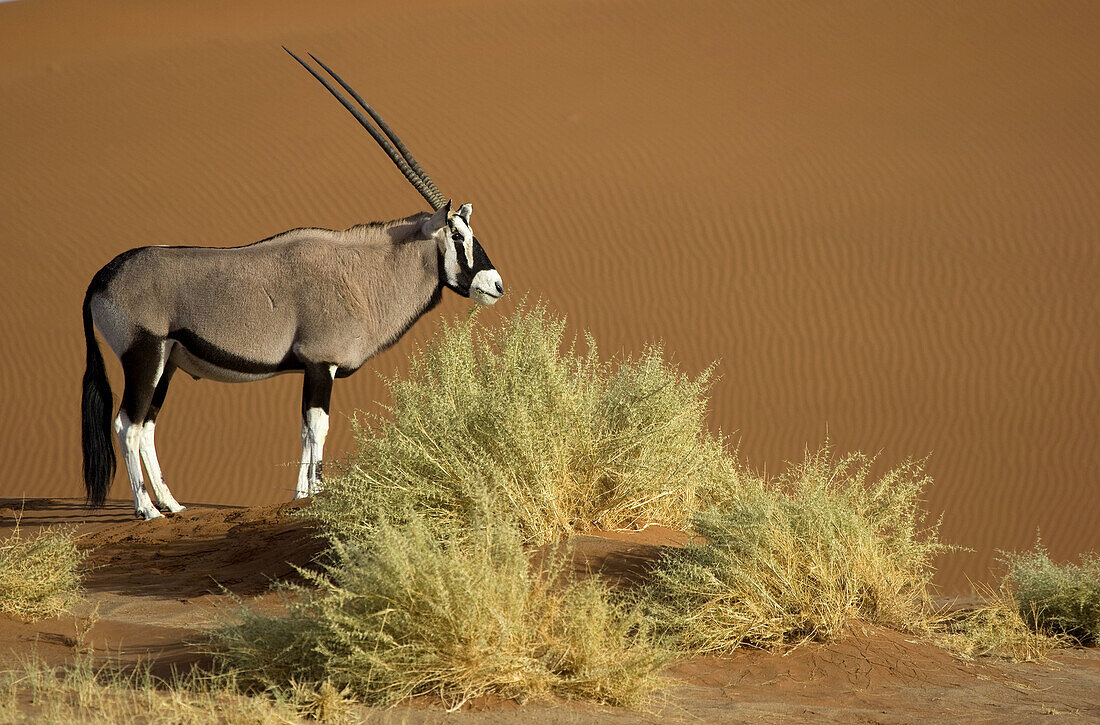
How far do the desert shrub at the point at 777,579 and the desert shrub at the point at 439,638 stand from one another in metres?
0.74

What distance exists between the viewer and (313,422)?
7609 mm

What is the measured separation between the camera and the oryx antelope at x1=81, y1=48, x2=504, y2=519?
7824 mm

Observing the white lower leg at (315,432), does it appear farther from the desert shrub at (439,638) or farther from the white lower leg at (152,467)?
the desert shrub at (439,638)

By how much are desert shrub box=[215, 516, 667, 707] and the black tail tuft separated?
4.36m

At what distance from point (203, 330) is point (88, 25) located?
109ft

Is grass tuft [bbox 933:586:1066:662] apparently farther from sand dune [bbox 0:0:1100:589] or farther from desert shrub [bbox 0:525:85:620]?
sand dune [bbox 0:0:1100:589]

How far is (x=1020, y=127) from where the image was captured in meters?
23.3

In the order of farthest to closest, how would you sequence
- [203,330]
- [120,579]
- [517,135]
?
[517,135] → [203,330] → [120,579]

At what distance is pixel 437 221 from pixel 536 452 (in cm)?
315

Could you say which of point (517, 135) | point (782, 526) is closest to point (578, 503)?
point (782, 526)

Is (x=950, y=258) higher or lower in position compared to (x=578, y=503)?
higher

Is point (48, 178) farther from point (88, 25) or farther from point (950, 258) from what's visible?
point (950, 258)

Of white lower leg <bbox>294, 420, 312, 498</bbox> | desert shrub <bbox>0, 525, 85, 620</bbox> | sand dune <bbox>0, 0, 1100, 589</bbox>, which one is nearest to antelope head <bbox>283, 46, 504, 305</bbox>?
white lower leg <bbox>294, 420, 312, 498</bbox>

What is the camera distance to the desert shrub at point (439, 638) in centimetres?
358
